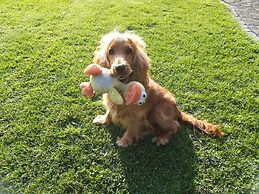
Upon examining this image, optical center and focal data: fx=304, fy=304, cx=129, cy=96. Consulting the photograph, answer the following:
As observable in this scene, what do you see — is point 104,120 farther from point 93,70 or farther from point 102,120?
point 93,70

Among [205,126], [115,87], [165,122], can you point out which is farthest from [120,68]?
[205,126]

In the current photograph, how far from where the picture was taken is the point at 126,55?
3.43 metres

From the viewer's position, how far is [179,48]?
19.0 ft

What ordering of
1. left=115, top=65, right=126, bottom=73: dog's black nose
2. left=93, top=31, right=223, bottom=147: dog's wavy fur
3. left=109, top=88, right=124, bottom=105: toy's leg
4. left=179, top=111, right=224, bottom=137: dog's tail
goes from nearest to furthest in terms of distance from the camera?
left=115, top=65, right=126, bottom=73: dog's black nose < left=109, top=88, right=124, bottom=105: toy's leg < left=93, top=31, right=223, bottom=147: dog's wavy fur < left=179, top=111, right=224, bottom=137: dog's tail

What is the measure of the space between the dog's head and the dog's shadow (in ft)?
2.82

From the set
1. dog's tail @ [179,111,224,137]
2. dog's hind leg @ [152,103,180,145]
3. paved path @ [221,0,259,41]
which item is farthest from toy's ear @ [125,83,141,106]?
paved path @ [221,0,259,41]

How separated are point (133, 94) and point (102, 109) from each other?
129 cm

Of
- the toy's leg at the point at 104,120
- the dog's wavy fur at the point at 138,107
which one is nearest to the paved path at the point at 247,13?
the dog's wavy fur at the point at 138,107

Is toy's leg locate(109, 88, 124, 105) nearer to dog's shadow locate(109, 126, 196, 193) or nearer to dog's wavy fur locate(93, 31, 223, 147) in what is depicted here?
dog's wavy fur locate(93, 31, 223, 147)

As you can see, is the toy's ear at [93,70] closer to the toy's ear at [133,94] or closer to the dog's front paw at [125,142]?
the toy's ear at [133,94]

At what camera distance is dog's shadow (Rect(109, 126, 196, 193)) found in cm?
337

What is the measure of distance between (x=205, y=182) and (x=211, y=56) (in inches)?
111

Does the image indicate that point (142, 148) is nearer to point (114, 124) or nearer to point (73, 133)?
point (114, 124)

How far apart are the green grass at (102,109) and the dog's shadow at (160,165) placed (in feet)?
0.04
